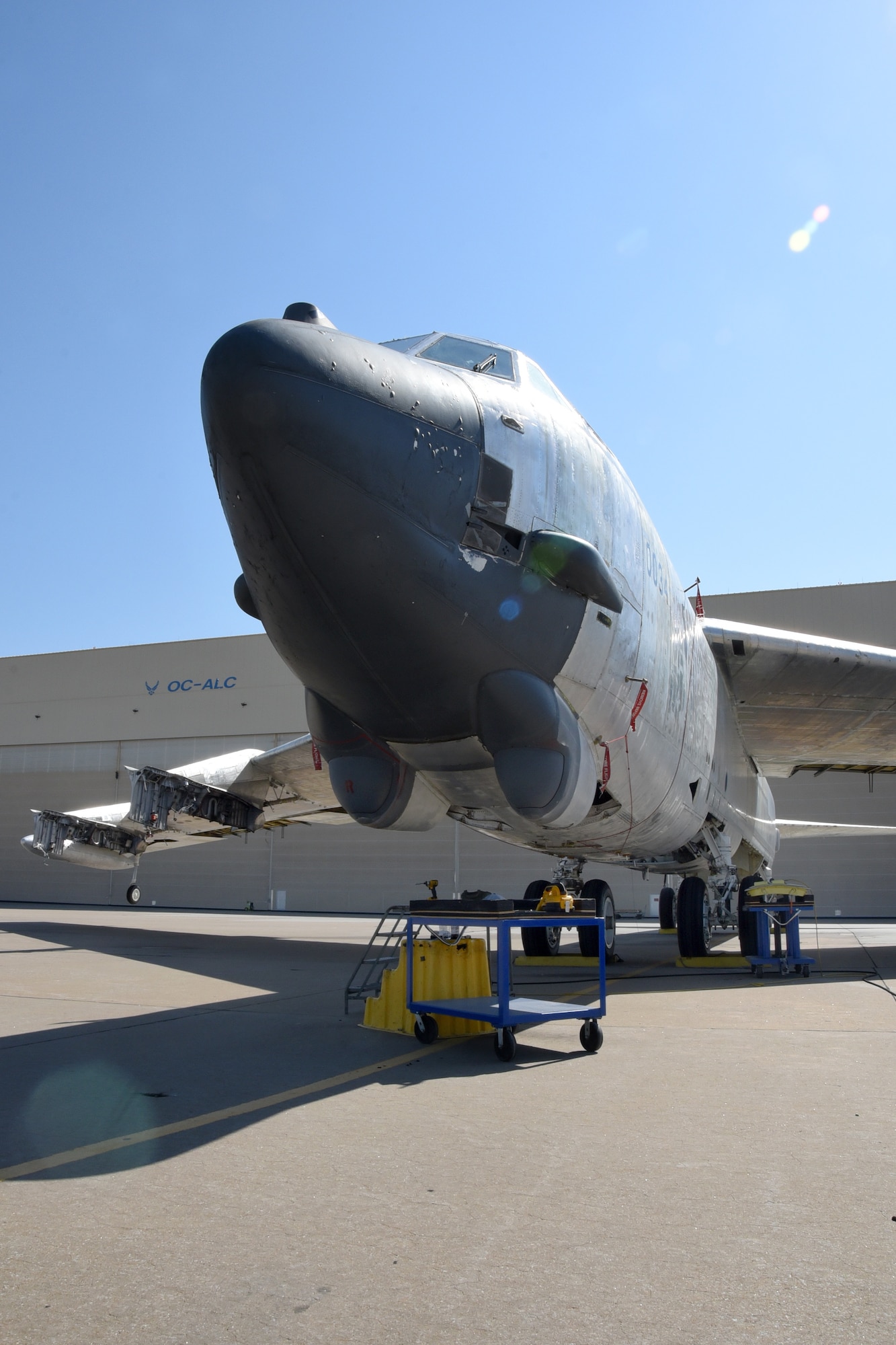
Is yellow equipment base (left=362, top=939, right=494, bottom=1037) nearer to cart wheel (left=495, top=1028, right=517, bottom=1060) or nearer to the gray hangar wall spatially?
cart wheel (left=495, top=1028, right=517, bottom=1060)

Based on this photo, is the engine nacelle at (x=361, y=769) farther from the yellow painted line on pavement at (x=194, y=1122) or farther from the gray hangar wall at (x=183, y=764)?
the gray hangar wall at (x=183, y=764)

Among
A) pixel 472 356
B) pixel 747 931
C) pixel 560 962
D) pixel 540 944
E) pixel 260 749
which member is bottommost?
pixel 560 962

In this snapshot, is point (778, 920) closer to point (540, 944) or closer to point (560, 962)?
point (560, 962)

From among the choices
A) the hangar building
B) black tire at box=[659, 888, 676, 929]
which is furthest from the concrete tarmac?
the hangar building

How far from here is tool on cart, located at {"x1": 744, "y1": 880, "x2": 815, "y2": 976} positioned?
35.5 ft

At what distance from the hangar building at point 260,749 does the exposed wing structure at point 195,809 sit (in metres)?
13.8

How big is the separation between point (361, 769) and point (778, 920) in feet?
22.6

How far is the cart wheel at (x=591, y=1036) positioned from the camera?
5812 millimetres

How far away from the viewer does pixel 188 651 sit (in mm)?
39312

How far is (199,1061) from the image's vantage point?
5.31 meters

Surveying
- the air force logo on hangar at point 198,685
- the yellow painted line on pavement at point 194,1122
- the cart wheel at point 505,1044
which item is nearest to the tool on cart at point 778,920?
the cart wheel at point 505,1044

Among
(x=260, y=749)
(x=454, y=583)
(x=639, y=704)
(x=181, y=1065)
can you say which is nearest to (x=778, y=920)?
(x=639, y=704)

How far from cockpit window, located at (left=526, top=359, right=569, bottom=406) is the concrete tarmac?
15.0 ft

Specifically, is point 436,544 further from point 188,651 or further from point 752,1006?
point 188,651
